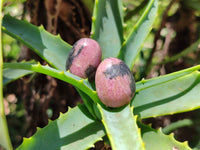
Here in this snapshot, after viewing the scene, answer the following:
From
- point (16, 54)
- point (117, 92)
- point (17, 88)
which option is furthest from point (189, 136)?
point (16, 54)

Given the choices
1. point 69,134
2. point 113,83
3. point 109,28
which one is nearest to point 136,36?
point 109,28

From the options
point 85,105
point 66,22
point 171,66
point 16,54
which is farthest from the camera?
point 16,54

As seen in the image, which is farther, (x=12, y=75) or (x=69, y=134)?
(x=12, y=75)

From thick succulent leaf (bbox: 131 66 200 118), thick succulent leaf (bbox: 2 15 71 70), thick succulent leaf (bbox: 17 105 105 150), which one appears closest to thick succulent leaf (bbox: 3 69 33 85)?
thick succulent leaf (bbox: 2 15 71 70)

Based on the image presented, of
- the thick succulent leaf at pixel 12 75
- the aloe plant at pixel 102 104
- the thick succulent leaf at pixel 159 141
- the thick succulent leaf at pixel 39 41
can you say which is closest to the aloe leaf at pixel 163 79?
the aloe plant at pixel 102 104

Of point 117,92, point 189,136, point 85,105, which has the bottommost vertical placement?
point 189,136

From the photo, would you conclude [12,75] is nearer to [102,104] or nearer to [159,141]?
[102,104]

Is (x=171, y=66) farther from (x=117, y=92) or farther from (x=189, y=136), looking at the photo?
(x=117, y=92)
